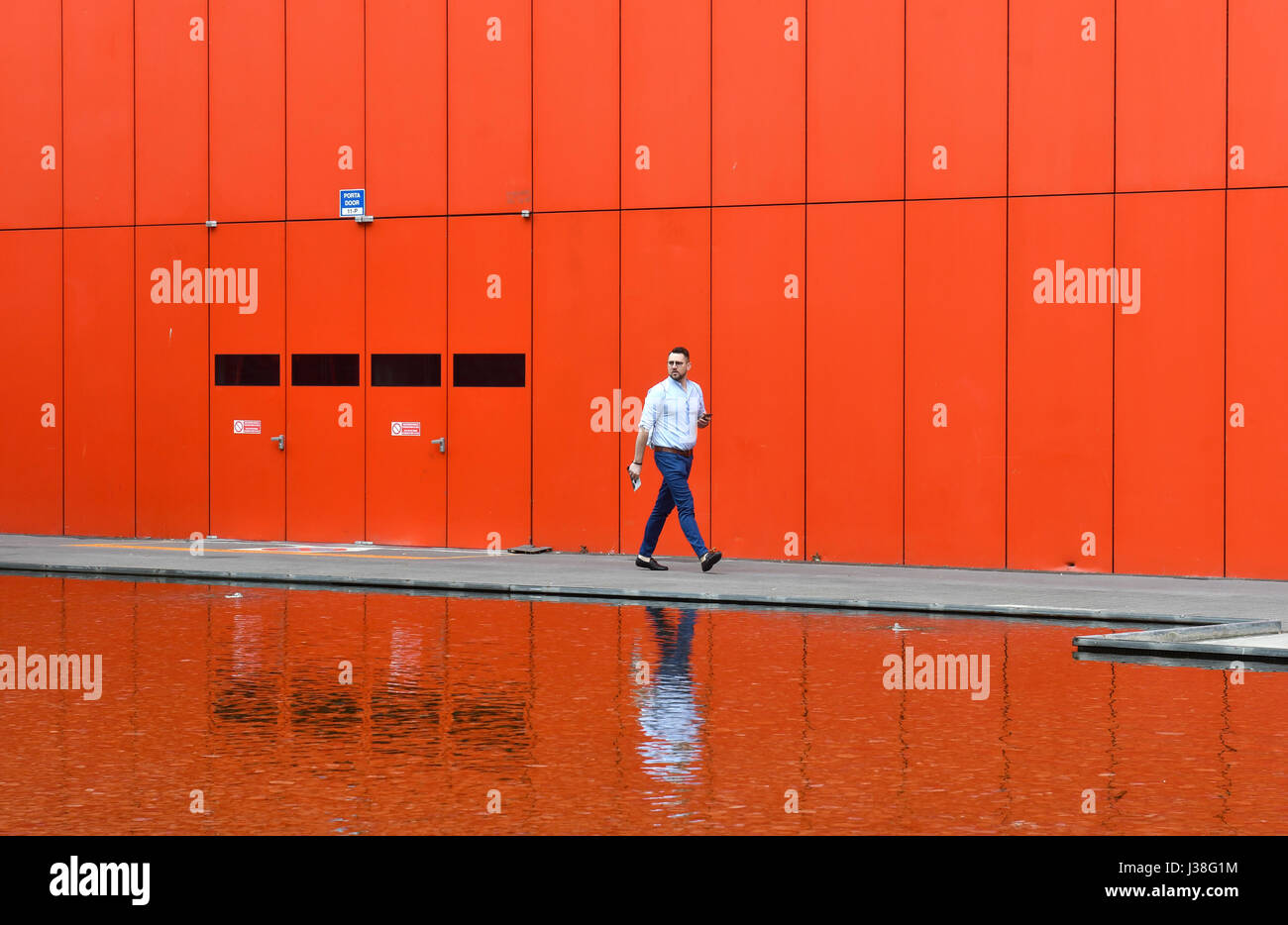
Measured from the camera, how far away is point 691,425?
18.0 metres

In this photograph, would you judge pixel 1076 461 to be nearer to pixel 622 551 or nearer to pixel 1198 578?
Result: pixel 1198 578

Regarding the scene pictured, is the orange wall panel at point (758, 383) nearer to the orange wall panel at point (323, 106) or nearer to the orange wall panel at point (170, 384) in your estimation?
the orange wall panel at point (323, 106)

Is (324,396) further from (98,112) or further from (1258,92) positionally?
(1258,92)

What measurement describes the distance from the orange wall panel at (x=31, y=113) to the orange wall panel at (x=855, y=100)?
33.8ft

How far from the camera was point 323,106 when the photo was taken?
21703 millimetres

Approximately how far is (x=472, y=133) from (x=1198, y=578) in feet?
31.6

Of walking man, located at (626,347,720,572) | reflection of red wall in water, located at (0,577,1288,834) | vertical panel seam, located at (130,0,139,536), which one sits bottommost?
reflection of red wall in water, located at (0,577,1288,834)

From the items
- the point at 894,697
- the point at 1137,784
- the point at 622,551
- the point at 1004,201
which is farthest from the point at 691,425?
the point at 1137,784

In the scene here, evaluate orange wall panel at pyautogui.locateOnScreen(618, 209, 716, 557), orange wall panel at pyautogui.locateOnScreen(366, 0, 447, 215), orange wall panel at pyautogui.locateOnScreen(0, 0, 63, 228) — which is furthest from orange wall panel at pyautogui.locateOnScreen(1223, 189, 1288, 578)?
orange wall panel at pyautogui.locateOnScreen(0, 0, 63, 228)

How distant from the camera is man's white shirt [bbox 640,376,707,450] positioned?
1795 centimetres

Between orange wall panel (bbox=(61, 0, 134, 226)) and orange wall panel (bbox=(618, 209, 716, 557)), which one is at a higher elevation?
orange wall panel (bbox=(61, 0, 134, 226))

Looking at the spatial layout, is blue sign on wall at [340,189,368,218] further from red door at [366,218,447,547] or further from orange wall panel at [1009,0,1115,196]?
orange wall panel at [1009,0,1115,196]

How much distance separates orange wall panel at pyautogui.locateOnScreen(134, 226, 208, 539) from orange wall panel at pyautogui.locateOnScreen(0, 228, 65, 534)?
4.12 ft
